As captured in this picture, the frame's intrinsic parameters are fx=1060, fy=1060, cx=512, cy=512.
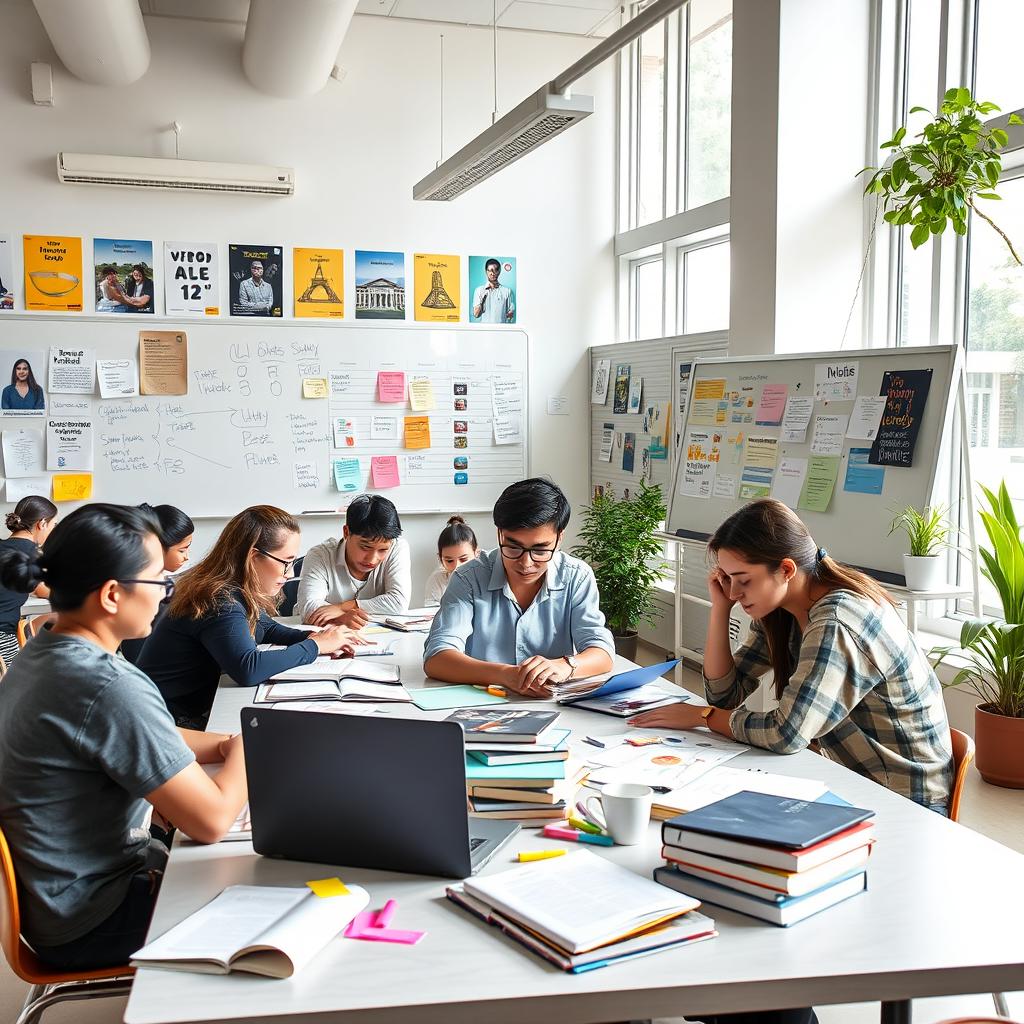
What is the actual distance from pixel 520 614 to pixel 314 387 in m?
3.41

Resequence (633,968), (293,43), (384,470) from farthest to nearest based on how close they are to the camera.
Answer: (384,470)
(293,43)
(633,968)

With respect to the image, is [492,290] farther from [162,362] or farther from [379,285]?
[162,362]

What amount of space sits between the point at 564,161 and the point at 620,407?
154 cm

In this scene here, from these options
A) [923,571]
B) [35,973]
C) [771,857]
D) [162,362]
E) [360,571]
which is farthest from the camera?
[162,362]

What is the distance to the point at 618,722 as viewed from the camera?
2303 millimetres

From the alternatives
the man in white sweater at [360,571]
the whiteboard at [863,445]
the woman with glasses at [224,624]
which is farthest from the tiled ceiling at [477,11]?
the woman with glasses at [224,624]

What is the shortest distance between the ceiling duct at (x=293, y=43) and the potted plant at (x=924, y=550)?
124 inches

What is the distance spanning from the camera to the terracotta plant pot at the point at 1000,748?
371 cm

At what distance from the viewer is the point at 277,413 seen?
5914 millimetres

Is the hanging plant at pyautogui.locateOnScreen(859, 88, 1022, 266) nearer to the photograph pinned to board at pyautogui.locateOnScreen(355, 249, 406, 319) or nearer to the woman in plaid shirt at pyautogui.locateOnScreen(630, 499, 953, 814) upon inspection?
the woman in plaid shirt at pyautogui.locateOnScreen(630, 499, 953, 814)

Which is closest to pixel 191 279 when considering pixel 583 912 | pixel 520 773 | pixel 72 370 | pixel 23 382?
pixel 72 370

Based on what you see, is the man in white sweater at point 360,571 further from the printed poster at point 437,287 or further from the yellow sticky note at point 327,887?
the printed poster at point 437,287

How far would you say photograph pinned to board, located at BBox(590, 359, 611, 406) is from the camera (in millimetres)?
6356

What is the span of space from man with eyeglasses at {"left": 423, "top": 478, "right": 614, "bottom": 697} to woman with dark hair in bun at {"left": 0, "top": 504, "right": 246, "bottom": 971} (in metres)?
1.07
